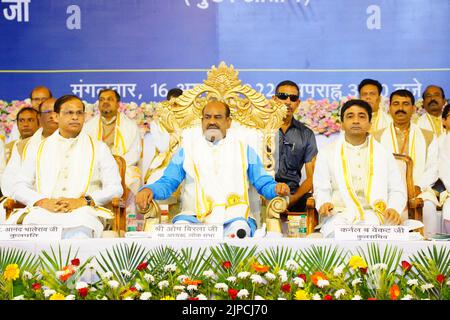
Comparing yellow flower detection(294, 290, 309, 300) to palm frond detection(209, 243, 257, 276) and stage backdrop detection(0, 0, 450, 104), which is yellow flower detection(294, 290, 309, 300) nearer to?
A: palm frond detection(209, 243, 257, 276)

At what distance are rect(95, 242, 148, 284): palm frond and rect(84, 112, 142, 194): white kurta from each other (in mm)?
2539

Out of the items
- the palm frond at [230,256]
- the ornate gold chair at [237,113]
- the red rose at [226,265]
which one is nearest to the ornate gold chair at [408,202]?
the ornate gold chair at [237,113]

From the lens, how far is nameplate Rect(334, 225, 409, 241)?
6742 millimetres

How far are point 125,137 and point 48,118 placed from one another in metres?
0.68

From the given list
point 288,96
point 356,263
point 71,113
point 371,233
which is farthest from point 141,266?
point 288,96

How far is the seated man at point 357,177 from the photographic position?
780 cm

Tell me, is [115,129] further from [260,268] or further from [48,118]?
[260,268]

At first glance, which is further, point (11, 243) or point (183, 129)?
point (183, 129)

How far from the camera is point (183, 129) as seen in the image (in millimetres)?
8242

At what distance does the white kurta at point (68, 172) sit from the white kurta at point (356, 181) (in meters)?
1.44

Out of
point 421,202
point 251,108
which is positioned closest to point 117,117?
point 251,108

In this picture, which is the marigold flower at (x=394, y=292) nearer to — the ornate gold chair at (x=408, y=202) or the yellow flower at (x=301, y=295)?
the yellow flower at (x=301, y=295)
